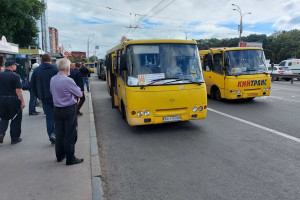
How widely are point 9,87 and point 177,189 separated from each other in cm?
418

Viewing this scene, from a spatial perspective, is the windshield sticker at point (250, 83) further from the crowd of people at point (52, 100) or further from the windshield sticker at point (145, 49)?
the crowd of people at point (52, 100)

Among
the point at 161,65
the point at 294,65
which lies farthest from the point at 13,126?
the point at 294,65

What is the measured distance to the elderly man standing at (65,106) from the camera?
4375mm

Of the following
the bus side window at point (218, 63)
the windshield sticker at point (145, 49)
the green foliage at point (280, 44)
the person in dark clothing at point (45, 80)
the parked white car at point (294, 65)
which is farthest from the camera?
the green foliage at point (280, 44)

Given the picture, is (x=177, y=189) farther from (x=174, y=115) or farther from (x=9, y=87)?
(x=9, y=87)

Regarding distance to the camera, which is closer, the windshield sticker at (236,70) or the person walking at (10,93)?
the person walking at (10,93)

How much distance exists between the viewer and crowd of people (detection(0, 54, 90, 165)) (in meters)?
4.42

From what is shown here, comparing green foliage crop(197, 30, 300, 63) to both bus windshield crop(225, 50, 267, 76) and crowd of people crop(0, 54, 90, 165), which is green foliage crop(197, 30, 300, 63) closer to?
bus windshield crop(225, 50, 267, 76)

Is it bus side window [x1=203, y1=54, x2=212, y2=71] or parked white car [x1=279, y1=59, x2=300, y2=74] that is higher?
parked white car [x1=279, y1=59, x2=300, y2=74]

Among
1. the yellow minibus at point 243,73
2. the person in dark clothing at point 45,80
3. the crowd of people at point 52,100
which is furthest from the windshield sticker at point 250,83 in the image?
the person in dark clothing at point 45,80

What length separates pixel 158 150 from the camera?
549cm

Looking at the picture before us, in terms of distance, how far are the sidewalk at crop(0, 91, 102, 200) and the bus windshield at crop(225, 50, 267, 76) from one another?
280 inches

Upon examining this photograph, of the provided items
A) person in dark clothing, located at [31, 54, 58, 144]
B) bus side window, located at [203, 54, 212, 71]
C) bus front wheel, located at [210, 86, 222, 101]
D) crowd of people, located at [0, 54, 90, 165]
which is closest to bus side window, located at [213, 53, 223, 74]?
bus side window, located at [203, 54, 212, 71]

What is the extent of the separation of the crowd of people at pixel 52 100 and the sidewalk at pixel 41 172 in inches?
10.3
